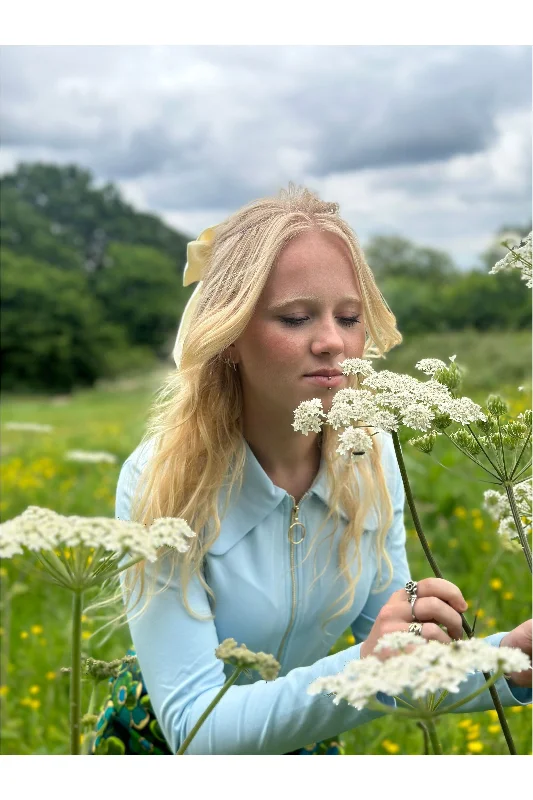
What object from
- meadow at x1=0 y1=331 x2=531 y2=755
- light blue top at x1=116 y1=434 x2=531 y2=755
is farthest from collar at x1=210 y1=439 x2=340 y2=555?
meadow at x1=0 y1=331 x2=531 y2=755

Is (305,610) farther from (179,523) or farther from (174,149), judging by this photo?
(174,149)

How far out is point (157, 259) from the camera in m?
8.80

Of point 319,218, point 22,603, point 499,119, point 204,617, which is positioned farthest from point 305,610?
point 22,603

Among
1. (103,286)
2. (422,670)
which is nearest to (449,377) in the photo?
(422,670)

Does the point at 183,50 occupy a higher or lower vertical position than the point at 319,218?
higher

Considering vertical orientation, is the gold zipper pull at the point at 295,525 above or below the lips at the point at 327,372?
below

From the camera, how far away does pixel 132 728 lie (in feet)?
5.10

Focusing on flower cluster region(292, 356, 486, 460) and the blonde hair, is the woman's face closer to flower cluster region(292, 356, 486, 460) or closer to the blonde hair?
the blonde hair

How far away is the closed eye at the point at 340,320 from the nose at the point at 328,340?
0.04 m

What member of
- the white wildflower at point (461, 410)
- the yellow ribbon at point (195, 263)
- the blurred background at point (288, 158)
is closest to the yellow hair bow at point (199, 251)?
the yellow ribbon at point (195, 263)

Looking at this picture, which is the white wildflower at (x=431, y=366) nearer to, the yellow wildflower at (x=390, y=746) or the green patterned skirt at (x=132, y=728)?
the green patterned skirt at (x=132, y=728)

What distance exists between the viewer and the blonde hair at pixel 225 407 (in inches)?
44.6

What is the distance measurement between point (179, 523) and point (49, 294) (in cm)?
871
